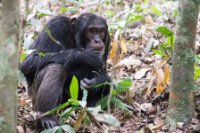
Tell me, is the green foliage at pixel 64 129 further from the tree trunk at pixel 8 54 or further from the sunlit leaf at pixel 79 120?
the tree trunk at pixel 8 54

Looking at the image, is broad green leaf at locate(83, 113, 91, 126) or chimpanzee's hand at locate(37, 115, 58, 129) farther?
chimpanzee's hand at locate(37, 115, 58, 129)

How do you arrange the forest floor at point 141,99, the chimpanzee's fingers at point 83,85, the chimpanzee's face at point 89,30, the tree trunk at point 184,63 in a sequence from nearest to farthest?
1. the tree trunk at point 184,63
2. the forest floor at point 141,99
3. the chimpanzee's fingers at point 83,85
4. the chimpanzee's face at point 89,30

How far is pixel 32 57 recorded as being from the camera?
4770 millimetres

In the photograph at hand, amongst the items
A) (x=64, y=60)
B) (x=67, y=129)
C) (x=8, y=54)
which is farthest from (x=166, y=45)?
(x=8, y=54)

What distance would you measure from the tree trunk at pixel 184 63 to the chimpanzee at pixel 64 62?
1.14 m

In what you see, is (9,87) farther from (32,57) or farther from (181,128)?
(32,57)

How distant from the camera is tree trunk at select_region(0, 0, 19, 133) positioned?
2.33 metres

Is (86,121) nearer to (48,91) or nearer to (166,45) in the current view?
Result: (48,91)

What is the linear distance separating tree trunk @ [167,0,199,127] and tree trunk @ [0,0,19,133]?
5.59 feet

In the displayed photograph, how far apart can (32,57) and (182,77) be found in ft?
5.90

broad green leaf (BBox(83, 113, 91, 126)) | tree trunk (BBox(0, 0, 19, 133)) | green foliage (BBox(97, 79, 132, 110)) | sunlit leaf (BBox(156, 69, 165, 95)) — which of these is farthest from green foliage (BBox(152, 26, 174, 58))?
tree trunk (BBox(0, 0, 19, 133))

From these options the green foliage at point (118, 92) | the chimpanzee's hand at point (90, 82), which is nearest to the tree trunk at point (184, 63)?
the green foliage at point (118, 92)

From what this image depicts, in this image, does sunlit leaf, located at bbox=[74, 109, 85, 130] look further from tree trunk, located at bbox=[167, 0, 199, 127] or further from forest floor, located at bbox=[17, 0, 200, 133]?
tree trunk, located at bbox=[167, 0, 199, 127]

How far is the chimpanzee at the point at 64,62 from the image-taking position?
4285mm
